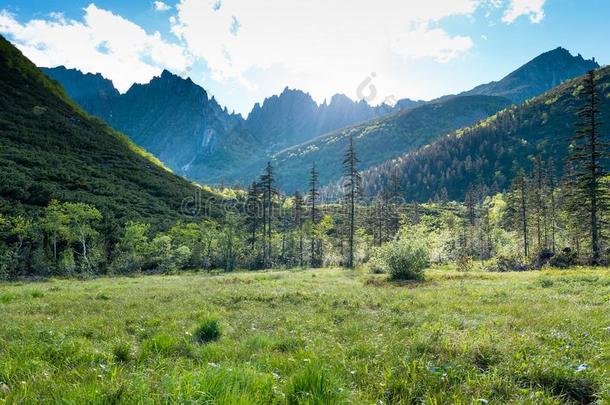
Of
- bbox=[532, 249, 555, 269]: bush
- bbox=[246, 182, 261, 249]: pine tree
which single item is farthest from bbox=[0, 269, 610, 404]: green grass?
bbox=[246, 182, 261, 249]: pine tree

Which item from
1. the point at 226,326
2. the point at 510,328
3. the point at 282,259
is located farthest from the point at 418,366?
the point at 282,259

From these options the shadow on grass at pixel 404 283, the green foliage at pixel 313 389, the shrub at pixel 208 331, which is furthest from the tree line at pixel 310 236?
the green foliage at pixel 313 389

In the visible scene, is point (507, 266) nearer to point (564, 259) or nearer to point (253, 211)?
point (564, 259)

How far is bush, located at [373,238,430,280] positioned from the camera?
93.0 feet

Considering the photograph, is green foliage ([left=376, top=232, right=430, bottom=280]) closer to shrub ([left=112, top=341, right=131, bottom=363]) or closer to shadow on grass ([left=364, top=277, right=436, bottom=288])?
shadow on grass ([left=364, top=277, right=436, bottom=288])

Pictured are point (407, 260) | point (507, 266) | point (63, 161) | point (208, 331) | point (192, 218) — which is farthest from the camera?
point (192, 218)

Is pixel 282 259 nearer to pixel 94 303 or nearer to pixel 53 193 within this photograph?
pixel 53 193

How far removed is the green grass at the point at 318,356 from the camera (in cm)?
395

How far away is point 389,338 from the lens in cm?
791

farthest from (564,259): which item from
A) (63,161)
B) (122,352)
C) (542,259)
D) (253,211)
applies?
(63,161)

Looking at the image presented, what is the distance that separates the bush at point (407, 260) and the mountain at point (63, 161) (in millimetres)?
57973

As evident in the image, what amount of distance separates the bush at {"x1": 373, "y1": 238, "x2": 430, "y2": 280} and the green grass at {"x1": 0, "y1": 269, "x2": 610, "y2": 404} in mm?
14792

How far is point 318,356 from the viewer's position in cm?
613

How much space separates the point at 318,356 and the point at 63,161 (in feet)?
336
